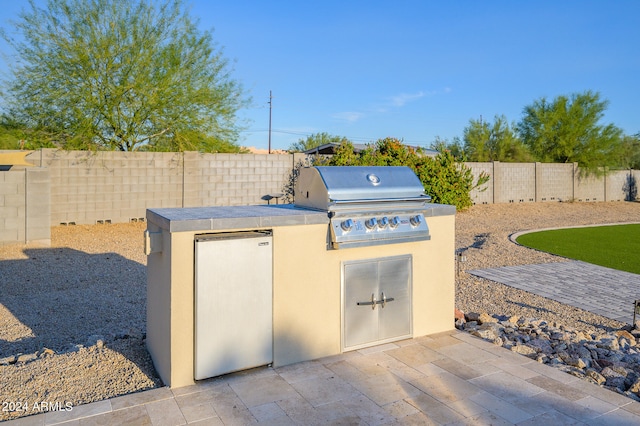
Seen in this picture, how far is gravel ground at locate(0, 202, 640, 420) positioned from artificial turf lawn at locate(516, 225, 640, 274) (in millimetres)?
739

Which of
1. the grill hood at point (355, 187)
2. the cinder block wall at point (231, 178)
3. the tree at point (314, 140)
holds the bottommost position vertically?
the grill hood at point (355, 187)

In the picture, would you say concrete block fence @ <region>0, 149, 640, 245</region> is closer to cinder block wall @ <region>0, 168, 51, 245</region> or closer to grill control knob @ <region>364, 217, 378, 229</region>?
cinder block wall @ <region>0, 168, 51, 245</region>

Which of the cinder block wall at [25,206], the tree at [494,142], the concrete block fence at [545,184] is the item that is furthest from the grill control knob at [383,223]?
the tree at [494,142]

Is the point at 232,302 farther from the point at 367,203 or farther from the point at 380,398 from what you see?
the point at 367,203

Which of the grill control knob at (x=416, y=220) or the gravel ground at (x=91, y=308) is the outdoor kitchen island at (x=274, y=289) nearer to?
the grill control knob at (x=416, y=220)

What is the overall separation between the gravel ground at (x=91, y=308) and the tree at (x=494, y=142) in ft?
56.6

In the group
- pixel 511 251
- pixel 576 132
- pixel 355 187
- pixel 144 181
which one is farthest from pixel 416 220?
pixel 576 132

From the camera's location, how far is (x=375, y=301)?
13.2 ft

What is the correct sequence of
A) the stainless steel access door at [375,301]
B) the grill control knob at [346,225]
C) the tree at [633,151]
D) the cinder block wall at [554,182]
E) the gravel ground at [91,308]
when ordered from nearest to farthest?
the gravel ground at [91,308]
the grill control knob at [346,225]
the stainless steel access door at [375,301]
the cinder block wall at [554,182]
the tree at [633,151]

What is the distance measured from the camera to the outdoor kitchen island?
3.27 meters

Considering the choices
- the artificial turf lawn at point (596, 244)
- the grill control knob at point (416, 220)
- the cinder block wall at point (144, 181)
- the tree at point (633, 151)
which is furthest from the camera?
the tree at point (633, 151)

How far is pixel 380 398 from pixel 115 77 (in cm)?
1238

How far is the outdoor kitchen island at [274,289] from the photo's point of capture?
10.7ft

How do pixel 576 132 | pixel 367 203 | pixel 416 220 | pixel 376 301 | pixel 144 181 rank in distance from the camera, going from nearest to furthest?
pixel 367 203
pixel 376 301
pixel 416 220
pixel 144 181
pixel 576 132
